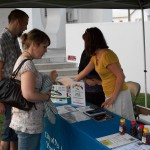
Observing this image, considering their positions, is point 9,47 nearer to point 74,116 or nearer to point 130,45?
point 74,116

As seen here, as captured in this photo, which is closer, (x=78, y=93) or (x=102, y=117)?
(x=102, y=117)

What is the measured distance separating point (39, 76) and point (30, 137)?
46 centimetres

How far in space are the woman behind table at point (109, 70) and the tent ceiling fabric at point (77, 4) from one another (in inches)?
55.2

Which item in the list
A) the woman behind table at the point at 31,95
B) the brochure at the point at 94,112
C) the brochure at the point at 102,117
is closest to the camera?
the woman behind table at the point at 31,95

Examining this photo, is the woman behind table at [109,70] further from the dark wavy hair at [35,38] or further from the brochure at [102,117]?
the dark wavy hair at [35,38]

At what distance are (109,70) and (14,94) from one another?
0.90m

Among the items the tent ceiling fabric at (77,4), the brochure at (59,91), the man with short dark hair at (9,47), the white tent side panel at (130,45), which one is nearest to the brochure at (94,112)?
the brochure at (59,91)

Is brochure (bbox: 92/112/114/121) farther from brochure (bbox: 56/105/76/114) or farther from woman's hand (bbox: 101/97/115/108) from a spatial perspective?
brochure (bbox: 56/105/76/114)

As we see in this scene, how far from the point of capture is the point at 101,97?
10.0 ft

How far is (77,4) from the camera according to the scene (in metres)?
4.02

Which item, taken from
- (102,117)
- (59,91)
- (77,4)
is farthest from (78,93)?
(77,4)

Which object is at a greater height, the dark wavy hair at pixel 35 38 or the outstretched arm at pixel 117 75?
the dark wavy hair at pixel 35 38

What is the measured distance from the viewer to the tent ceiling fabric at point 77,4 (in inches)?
142

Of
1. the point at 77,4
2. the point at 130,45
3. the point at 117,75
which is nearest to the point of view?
the point at 117,75
